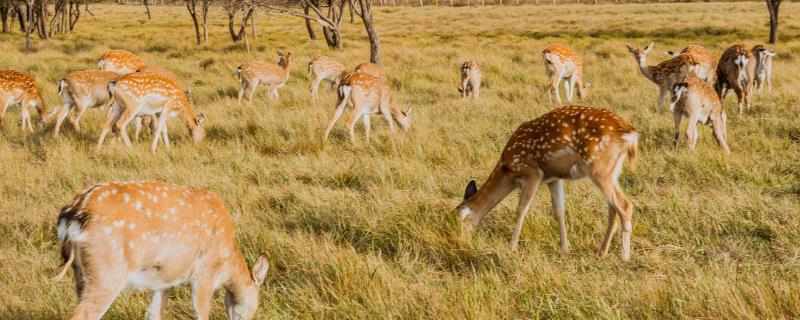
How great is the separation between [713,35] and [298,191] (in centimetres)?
2669

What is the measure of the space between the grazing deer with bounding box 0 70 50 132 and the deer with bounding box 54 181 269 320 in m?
8.59

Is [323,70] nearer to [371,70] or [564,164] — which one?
[371,70]

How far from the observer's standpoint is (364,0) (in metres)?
20.1

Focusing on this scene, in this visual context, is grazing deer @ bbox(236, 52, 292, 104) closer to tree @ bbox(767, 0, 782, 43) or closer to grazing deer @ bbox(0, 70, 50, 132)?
grazing deer @ bbox(0, 70, 50, 132)

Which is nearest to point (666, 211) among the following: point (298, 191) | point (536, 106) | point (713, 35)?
point (298, 191)

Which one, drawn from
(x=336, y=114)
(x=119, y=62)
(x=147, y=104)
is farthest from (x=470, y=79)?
(x=119, y=62)

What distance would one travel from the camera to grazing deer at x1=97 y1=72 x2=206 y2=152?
935cm

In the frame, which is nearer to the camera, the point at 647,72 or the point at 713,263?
the point at 713,263

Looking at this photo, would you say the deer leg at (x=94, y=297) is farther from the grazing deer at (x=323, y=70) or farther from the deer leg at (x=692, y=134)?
the grazing deer at (x=323, y=70)

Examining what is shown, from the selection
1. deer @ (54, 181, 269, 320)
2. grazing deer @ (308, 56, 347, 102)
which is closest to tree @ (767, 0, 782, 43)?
grazing deer @ (308, 56, 347, 102)

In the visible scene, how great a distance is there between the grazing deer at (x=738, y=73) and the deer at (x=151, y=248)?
10.1 m

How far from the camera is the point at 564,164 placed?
5.18m

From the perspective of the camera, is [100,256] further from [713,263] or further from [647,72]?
[647,72]

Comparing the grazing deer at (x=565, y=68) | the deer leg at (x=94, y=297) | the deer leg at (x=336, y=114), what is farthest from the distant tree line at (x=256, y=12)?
the deer leg at (x=94, y=297)
